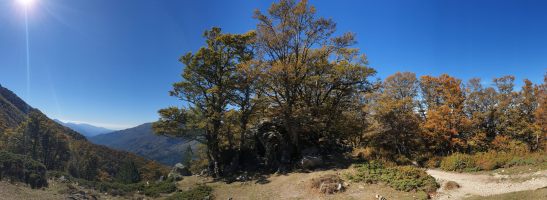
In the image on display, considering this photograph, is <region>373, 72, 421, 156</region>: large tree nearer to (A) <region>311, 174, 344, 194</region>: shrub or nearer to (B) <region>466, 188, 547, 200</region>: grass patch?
(A) <region>311, 174, 344, 194</region>: shrub

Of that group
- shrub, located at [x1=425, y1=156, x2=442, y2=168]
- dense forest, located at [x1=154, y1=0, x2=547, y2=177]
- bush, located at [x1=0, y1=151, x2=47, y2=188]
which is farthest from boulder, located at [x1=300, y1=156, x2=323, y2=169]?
bush, located at [x1=0, y1=151, x2=47, y2=188]

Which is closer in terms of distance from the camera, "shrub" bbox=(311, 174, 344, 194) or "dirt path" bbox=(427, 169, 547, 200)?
"dirt path" bbox=(427, 169, 547, 200)

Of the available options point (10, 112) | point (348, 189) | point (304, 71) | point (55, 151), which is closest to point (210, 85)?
point (304, 71)

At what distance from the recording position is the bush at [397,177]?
15.9m

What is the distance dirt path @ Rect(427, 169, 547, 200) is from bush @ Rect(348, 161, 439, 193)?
694mm

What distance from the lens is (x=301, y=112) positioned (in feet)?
79.3

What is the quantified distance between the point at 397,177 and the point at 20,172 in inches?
894

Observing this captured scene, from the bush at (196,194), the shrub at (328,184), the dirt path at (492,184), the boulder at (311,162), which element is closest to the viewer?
the dirt path at (492,184)

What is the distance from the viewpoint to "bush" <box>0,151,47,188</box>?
1856cm

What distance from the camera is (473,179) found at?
1730 cm

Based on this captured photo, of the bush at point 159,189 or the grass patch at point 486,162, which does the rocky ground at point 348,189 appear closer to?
the grass patch at point 486,162

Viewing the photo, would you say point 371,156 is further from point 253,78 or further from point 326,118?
point 253,78

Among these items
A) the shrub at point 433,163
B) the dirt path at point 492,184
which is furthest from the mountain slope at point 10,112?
the dirt path at point 492,184

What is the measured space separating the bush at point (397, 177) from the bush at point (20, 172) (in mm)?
19502
